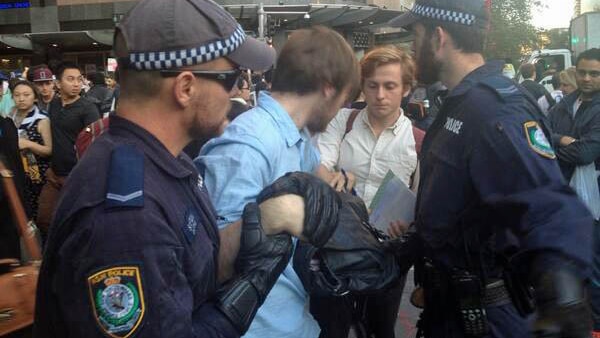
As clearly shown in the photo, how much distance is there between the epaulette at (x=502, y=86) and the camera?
2227mm

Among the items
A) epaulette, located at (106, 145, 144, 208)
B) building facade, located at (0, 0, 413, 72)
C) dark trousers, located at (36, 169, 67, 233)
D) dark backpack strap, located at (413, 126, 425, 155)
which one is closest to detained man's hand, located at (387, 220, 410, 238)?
dark backpack strap, located at (413, 126, 425, 155)

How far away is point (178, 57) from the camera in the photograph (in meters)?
1.58

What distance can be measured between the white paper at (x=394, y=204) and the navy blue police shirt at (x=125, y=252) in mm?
1487

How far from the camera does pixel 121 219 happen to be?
53.1 inches

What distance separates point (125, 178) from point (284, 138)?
107 centimetres

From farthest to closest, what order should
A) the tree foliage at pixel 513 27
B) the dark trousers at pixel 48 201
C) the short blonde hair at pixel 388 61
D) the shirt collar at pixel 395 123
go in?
1. the tree foliage at pixel 513 27
2. the dark trousers at pixel 48 201
3. the shirt collar at pixel 395 123
4. the short blonde hair at pixel 388 61

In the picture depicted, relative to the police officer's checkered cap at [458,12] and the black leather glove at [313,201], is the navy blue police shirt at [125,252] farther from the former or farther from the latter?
the police officer's checkered cap at [458,12]

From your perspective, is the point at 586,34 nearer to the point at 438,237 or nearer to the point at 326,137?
the point at 326,137

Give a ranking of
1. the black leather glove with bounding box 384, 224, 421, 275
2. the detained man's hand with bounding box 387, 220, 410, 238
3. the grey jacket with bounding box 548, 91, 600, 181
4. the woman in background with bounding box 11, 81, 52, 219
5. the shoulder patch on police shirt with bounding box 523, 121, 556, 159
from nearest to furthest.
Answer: the shoulder patch on police shirt with bounding box 523, 121, 556, 159 < the black leather glove with bounding box 384, 224, 421, 275 < the detained man's hand with bounding box 387, 220, 410, 238 < the grey jacket with bounding box 548, 91, 600, 181 < the woman in background with bounding box 11, 81, 52, 219

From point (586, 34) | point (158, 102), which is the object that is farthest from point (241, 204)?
point (586, 34)

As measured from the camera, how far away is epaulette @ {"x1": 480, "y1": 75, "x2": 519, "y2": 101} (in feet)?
7.30

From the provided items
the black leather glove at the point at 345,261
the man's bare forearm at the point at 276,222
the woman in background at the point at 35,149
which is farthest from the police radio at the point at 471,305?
the woman in background at the point at 35,149

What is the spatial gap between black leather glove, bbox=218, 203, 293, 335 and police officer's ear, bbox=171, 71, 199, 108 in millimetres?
388

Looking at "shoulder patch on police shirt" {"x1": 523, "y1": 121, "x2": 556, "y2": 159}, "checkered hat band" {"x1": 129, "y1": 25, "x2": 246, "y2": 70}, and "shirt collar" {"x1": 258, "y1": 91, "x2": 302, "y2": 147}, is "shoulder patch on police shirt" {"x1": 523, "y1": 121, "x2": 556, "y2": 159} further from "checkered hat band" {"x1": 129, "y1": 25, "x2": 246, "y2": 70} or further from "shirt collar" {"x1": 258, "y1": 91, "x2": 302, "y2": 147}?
"checkered hat band" {"x1": 129, "y1": 25, "x2": 246, "y2": 70}
